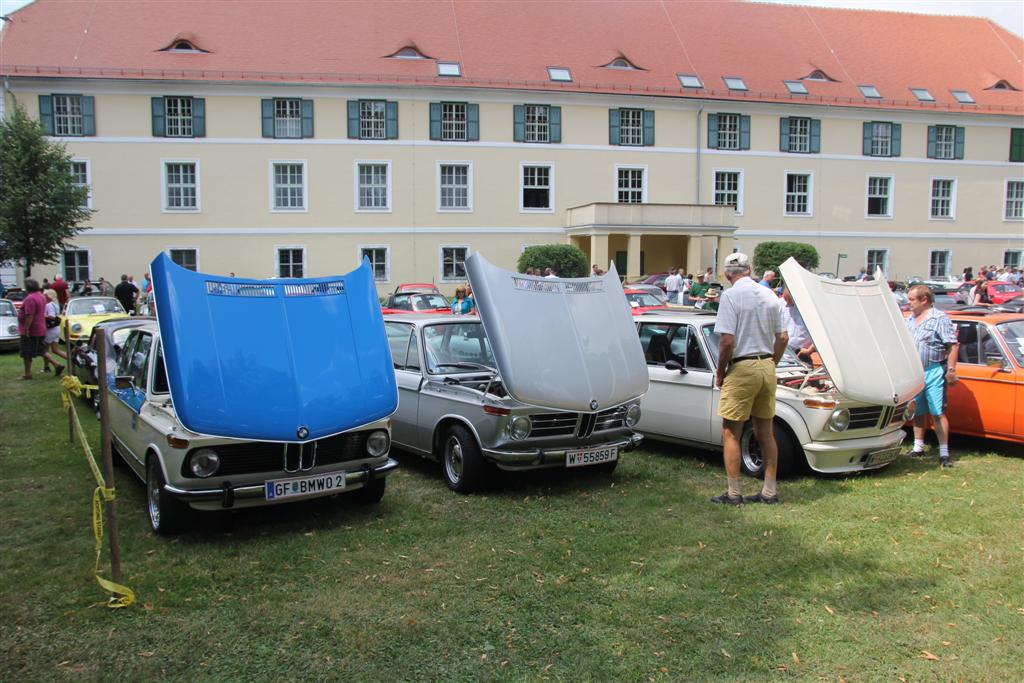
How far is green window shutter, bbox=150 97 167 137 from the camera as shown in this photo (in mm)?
33750

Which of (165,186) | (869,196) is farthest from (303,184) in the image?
(869,196)

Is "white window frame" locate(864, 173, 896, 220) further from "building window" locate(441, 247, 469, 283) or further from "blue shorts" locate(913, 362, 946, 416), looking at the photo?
"blue shorts" locate(913, 362, 946, 416)

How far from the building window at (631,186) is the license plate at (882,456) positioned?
31510 mm

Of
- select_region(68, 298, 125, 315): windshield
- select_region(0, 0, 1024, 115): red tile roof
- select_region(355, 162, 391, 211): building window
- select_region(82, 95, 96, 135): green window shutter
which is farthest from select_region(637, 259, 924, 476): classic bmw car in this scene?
select_region(82, 95, 96, 135): green window shutter

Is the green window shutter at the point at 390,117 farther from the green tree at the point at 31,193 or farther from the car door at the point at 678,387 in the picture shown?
the car door at the point at 678,387

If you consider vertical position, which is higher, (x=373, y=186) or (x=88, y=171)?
(x=88, y=171)

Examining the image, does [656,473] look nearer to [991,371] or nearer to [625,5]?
[991,371]

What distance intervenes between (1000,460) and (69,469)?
31.6 feet

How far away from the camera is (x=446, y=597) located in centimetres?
486

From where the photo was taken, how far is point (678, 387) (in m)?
8.35

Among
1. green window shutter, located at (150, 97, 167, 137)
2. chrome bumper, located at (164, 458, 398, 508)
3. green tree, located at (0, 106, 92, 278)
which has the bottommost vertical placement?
chrome bumper, located at (164, 458, 398, 508)

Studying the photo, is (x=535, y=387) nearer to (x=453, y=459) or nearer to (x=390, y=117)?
(x=453, y=459)

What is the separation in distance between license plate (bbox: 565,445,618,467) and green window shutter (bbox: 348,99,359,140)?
101 feet

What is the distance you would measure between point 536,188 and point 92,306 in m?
23.4
